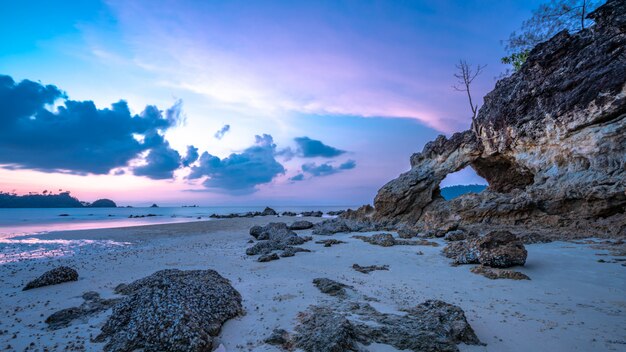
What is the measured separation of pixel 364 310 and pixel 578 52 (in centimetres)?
2014

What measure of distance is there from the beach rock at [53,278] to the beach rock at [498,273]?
11600 mm

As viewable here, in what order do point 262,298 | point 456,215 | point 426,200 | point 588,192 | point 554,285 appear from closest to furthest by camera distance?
point 262,298, point 554,285, point 588,192, point 456,215, point 426,200

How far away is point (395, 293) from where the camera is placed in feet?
22.6

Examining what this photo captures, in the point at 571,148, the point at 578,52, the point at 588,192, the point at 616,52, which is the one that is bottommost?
the point at 588,192

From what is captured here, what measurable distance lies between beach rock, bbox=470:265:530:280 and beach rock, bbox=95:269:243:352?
642 centimetres

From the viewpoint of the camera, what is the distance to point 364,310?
18.1ft

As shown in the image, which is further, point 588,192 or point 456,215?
point 456,215

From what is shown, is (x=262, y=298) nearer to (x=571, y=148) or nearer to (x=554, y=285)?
(x=554, y=285)

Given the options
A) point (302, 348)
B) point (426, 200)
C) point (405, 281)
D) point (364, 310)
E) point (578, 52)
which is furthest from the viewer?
point (426, 200)

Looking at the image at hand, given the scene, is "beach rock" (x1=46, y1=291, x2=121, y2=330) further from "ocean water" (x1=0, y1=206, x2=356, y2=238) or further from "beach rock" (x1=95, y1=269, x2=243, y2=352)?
"ocean water" (x1=0, y1=206, x2=356, y2=238)

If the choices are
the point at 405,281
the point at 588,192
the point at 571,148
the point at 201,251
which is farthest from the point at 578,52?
the point at 201,251

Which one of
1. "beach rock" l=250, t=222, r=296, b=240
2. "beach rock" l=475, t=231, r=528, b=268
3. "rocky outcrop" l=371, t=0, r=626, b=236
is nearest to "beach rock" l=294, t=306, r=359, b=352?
"beach rock" l=475, t=231, r=528, b=268

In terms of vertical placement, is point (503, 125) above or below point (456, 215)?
above

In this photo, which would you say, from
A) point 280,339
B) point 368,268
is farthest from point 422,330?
point 368,268
